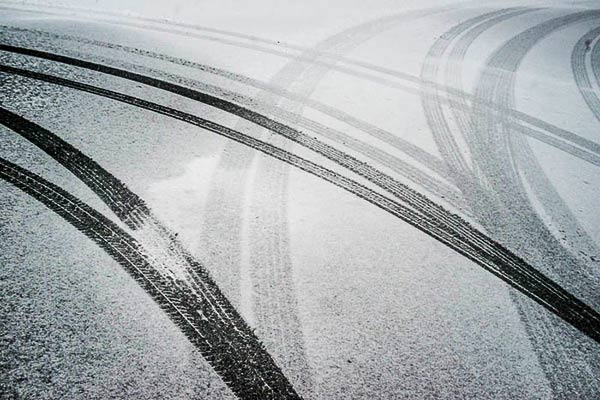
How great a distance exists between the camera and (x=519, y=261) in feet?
11.8

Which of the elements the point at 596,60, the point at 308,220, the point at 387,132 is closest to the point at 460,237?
the point at 308,220

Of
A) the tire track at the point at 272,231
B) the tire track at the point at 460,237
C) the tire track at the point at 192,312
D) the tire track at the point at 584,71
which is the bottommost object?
the tire track at the point at 192,312

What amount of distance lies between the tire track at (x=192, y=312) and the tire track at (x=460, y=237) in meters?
1.93

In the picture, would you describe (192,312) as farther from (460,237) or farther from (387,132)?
(387,132)

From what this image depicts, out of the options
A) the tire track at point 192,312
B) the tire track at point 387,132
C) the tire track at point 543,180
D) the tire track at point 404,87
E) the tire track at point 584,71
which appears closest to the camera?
the tire track at point 192,312

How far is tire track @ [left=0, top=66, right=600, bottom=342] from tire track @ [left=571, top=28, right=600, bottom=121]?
186 inches

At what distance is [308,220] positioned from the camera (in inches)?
149

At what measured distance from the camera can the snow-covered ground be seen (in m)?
2.55

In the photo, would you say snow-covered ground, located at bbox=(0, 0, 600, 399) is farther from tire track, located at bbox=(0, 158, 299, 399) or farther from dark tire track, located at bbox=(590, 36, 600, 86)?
dark tire track, located at bbox=(590, 36, 600, 86)

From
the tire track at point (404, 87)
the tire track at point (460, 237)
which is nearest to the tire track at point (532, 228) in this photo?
the tire track at point (460, 237)

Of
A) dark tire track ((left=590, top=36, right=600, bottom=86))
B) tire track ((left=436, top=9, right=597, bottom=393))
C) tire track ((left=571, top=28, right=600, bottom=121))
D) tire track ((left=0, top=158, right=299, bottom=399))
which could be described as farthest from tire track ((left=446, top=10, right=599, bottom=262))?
dark tire track ((left=590, top=36, right=600, bottom=86))

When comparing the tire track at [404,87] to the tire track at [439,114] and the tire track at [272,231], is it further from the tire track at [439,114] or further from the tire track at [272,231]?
the tire track at [272,231]

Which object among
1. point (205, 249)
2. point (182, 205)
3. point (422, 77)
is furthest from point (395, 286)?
point (422, 77)

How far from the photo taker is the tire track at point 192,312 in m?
2.41
